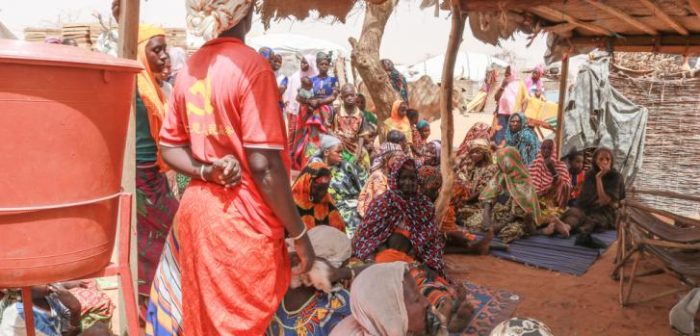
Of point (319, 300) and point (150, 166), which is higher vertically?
point (150, 166)

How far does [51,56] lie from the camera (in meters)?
1.58

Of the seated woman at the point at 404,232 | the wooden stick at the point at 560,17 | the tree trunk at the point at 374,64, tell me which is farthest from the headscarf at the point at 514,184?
the tree trunk at the point at 374,64

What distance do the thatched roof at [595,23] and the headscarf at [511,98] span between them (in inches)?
158

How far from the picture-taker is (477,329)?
13.5 ft

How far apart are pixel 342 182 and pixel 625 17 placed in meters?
3.14

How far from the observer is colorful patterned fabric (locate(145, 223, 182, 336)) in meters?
2.17

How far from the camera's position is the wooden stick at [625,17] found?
4504 millimetres

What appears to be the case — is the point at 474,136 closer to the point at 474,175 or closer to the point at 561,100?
the point at 474,175

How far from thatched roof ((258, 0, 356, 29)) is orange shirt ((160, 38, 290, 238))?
10.4ft

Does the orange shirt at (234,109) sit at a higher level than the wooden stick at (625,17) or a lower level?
lower

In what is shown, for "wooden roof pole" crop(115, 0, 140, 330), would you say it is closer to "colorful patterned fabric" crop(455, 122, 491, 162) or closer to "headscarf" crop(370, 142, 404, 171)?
"headscarf" crop(370, 142, 404, 171)

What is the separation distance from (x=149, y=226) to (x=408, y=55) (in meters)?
58.9

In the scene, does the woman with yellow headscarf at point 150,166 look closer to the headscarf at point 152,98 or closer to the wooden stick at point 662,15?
the headscarf at point 152,98

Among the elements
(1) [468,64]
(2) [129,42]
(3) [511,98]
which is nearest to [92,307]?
(2) [129,42]
